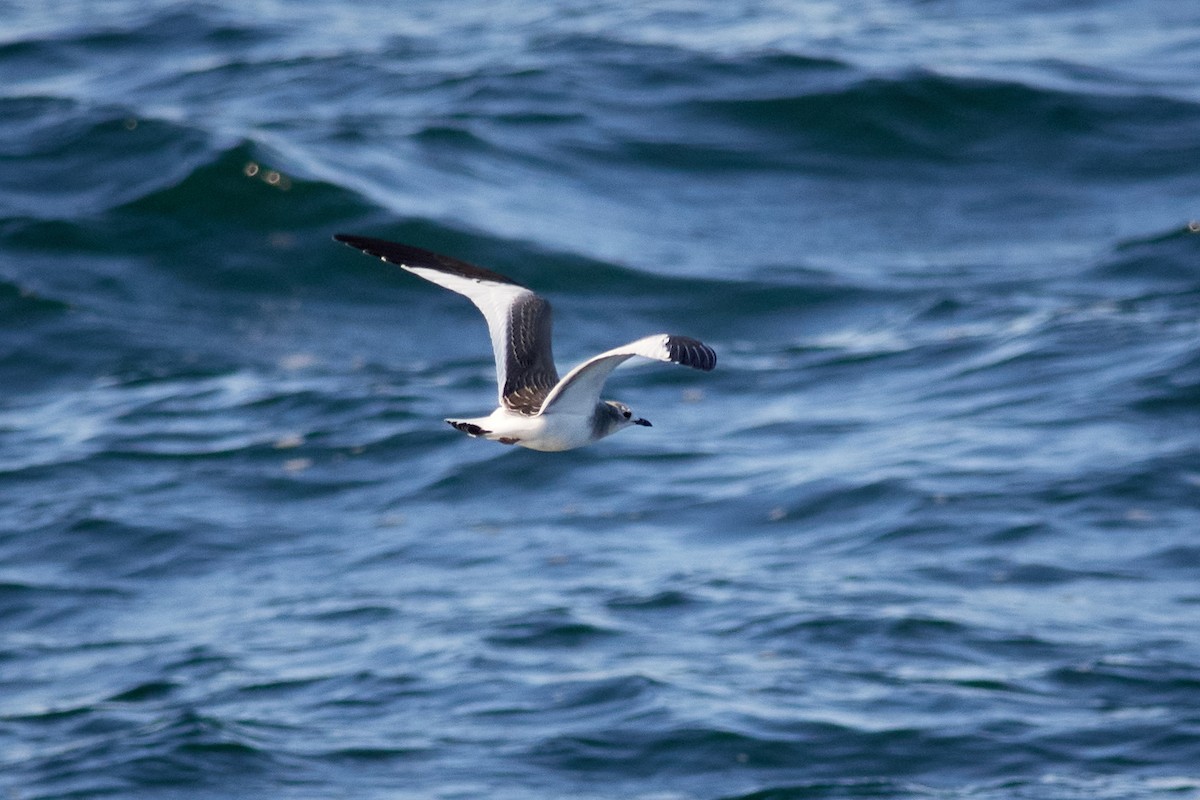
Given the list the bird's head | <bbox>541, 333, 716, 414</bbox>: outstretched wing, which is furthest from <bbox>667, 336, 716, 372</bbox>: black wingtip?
the bird's head

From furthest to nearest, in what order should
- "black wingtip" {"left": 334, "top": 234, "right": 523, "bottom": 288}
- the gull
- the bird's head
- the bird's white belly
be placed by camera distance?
the bird's head → "black wingtip" {"left": 334, "top": 234, "right": 523, "bottom": 288} → the bird's white belly → the gull

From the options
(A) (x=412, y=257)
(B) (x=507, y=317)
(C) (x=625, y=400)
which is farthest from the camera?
(C) (x=625, y=400)

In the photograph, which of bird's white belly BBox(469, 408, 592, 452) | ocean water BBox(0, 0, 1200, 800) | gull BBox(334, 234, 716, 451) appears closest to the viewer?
gull BBox(334, 234, 716, 451)

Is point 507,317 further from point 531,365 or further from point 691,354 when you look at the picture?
point 691,354

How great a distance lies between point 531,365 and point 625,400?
10.1 m

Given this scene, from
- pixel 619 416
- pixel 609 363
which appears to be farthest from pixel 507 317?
pixel 609 363

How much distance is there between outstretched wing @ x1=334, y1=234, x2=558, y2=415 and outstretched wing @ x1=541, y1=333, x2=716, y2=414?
469 mm

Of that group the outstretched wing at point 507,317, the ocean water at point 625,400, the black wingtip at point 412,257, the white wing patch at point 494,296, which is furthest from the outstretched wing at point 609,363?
Answer: the ocean water at point 625,400

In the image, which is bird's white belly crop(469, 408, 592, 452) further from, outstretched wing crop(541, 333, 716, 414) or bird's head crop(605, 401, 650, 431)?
bird's head crop(605, 401, 650, 431)

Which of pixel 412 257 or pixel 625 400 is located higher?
pixel 412 257

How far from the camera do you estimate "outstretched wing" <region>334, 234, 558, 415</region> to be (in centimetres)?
756

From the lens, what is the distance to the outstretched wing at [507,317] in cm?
756

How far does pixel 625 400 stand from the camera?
17828 millimetres

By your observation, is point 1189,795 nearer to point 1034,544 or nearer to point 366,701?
point 1034,544
